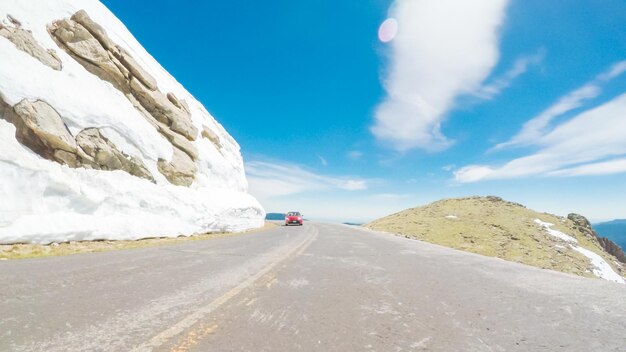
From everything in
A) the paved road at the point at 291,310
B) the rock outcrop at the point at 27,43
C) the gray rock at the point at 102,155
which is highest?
the rock outcrop at the point at 27,43

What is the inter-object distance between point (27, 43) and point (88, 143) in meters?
5.63

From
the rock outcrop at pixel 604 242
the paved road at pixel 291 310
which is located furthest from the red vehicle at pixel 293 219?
the rock outcrop at pixel 604 242

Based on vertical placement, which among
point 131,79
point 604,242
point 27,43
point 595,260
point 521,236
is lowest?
point 595,260

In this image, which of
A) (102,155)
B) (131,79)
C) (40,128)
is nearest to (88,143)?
(102,155)

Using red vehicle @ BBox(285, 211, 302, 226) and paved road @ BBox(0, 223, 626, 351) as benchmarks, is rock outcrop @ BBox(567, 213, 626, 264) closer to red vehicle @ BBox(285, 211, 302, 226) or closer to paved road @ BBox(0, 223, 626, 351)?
red vehicle @ BBox(285, 211, 302, 226)

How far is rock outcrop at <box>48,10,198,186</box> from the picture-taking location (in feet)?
66.6

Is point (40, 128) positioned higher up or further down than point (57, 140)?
higher up

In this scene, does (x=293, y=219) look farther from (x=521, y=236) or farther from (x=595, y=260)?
(x=595, y=260)

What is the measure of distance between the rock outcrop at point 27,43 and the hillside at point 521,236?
25.3m

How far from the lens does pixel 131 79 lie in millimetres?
24062

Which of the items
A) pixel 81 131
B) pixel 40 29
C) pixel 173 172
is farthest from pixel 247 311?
pixel 40 29

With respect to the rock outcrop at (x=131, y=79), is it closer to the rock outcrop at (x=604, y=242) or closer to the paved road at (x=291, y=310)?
the paved road at (x=291, y=310)

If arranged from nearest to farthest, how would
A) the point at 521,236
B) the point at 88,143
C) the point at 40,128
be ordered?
1. the point at 40,128
2. the point at 88,143
3. the point at 521,236

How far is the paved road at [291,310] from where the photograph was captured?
3.04m
